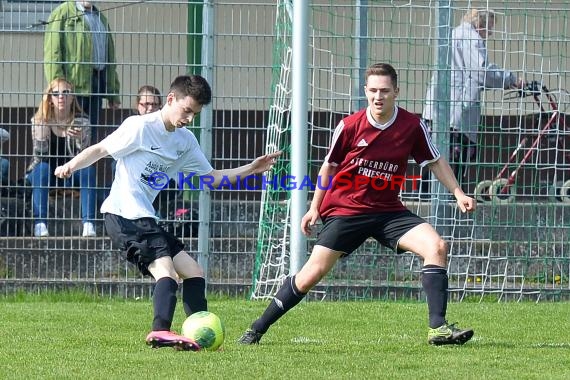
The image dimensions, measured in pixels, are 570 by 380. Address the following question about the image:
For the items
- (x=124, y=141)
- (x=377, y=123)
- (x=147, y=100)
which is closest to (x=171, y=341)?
(x=124, y=141)

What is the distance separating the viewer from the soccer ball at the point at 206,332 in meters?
7.20

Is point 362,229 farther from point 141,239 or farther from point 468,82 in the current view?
point 468,82

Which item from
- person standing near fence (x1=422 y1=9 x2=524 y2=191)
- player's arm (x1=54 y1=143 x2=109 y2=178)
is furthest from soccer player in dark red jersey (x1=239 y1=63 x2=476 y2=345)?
person standing near fence (x1=422 y1=9 x2=524 y2=191)

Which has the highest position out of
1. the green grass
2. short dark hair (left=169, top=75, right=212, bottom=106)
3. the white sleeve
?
short dark hair (left=169, top=75, right=212, bottom=106)

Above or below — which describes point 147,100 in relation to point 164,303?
above

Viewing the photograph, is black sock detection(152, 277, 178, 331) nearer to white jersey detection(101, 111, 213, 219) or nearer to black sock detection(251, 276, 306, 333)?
white jersey detection(101, 111, 213, 219)

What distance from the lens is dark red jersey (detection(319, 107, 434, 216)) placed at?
25.6 ft

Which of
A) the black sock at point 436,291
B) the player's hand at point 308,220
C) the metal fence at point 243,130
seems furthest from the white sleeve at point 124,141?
the metal fence at point 243,130

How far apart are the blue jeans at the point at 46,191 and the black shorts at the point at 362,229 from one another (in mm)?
3876

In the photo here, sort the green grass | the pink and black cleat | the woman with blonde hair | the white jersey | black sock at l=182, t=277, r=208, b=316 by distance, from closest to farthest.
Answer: the green grass
the pink and black cleat
the white jersey
black sock at l=182, t=277, r=208, b=316
the woman with blonde hair

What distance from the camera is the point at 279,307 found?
7.66 m

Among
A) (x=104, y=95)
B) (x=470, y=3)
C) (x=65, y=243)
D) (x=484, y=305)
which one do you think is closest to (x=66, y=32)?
(x=104, y=95)

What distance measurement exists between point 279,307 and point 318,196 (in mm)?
728

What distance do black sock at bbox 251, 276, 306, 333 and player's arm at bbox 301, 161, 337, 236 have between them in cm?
38
